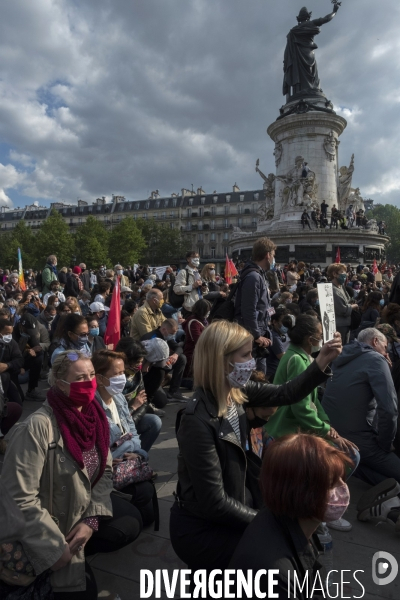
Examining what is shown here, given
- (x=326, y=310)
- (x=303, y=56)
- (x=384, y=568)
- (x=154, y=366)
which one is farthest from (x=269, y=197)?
(x=384, y=568)

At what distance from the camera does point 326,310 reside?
3.61 m

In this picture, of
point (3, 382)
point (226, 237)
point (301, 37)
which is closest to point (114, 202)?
point (226, 237)

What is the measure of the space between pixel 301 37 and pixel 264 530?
38.2 m

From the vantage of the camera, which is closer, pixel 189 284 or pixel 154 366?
pixel 154 366

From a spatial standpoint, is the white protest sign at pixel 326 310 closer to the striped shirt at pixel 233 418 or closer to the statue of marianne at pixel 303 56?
the striped shirt at pixel 233 418

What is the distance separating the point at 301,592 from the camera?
1.61m

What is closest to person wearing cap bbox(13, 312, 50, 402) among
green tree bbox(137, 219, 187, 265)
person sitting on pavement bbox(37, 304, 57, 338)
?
person sitting on pavement bbox(37, 304, 57, 338)

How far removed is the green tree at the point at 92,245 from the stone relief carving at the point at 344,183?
3316 centimetres

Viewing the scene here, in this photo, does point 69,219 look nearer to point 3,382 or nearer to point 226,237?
point 226,237

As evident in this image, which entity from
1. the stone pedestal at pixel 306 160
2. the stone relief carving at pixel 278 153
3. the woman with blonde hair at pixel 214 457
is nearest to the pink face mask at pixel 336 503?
the woman with blonde hair at pixel 214 457

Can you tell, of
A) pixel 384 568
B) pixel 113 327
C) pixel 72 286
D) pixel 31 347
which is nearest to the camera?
pixel 384 568

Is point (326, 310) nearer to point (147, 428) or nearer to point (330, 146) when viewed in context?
point (147, 428)

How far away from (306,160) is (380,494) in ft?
98.4

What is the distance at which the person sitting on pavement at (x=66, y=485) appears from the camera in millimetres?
2402
